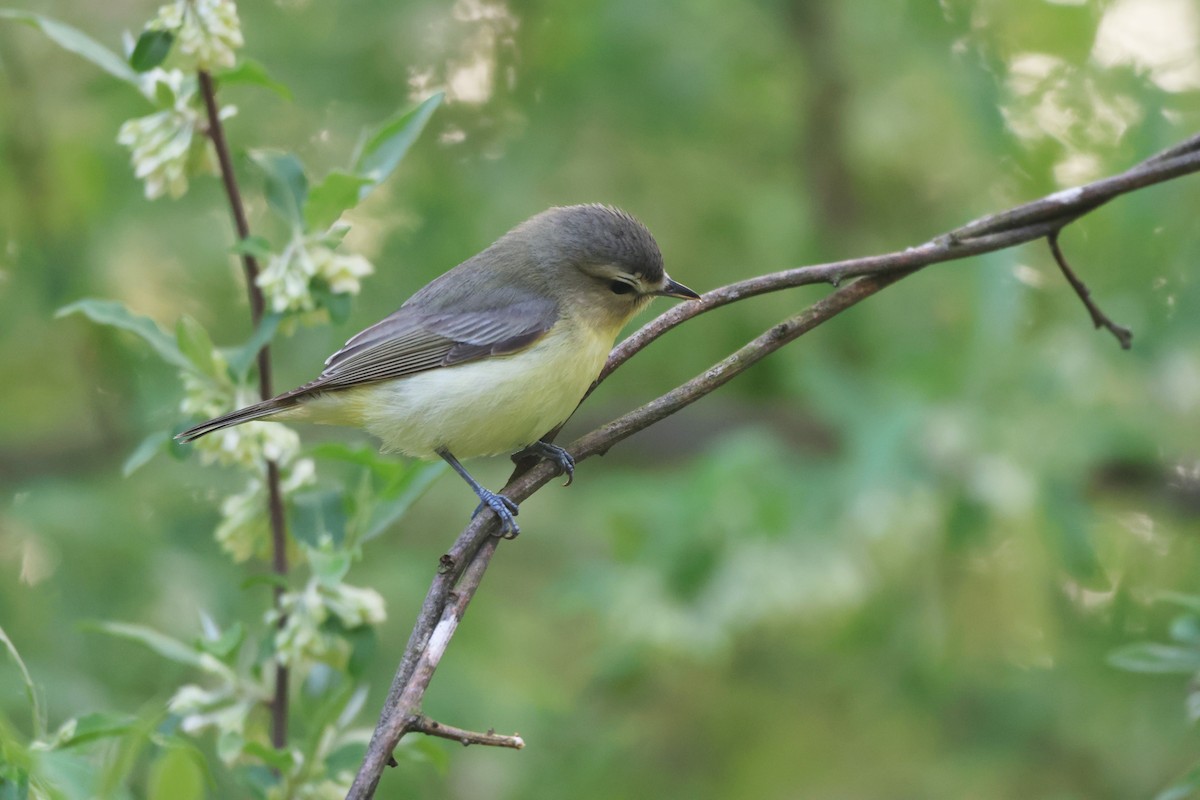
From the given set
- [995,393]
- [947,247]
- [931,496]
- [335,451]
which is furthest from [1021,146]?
[335,451]

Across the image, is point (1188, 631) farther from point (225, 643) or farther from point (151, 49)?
point (151, 49)

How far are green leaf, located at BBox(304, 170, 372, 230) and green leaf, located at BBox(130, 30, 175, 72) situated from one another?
0.42 m

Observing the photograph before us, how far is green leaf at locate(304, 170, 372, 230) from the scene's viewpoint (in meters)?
2.48

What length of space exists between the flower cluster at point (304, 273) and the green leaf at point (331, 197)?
0.05 m

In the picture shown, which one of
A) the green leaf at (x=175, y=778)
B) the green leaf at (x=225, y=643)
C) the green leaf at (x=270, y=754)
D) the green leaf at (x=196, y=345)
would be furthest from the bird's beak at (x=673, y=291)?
the green leaf at (x=175, y=778)

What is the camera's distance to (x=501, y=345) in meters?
3.79

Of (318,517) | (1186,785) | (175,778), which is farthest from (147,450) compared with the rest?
(1186,785)

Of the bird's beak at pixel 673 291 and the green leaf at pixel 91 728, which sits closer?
the green leaf at pixel 91 728

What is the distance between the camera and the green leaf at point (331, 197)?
2482mm

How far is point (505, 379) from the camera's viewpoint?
3570mm

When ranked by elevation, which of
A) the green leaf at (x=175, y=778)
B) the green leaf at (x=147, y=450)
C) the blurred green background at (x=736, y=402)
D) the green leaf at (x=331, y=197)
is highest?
the green leaf at (x=331, y=197)

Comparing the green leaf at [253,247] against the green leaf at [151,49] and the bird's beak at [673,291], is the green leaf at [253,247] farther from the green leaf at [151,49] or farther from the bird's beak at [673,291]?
the bird's beak at [673,291]

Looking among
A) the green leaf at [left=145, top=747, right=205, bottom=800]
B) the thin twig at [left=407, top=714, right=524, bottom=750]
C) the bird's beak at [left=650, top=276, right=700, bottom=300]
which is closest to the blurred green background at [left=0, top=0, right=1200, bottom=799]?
the bird's beak at [left=650, top=276, right=700, bottom=300]

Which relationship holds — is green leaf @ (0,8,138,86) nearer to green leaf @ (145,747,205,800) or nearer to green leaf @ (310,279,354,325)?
green leaf @ (310,279,354,325)
